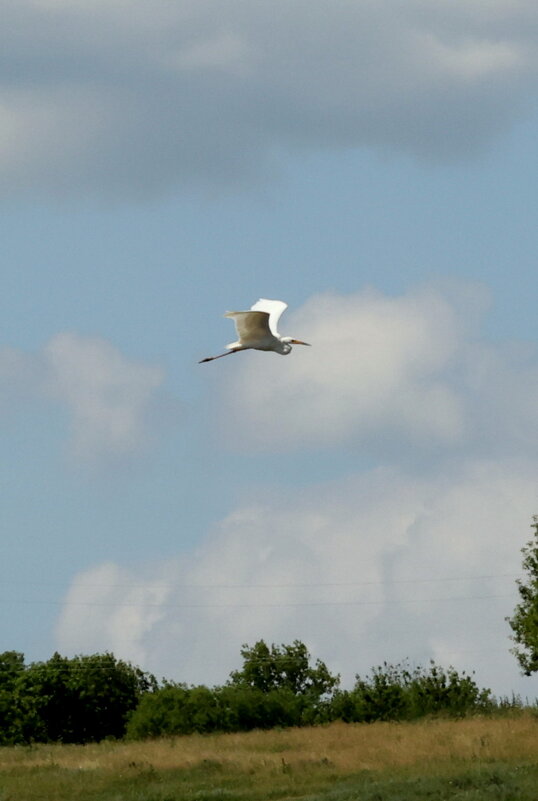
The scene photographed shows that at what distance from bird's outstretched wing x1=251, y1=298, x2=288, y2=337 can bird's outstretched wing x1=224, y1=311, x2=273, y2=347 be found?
44.5 inches

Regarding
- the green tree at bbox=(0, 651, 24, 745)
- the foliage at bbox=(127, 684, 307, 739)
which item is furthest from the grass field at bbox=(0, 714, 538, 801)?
the green tree at bbox=(0, 651, 24, 745)

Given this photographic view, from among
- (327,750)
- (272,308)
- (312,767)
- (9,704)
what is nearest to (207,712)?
(327,750)

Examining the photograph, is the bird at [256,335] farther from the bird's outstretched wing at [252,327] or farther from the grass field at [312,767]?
the grass field at [312,767]

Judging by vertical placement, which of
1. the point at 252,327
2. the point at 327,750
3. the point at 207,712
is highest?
the point at 252,327

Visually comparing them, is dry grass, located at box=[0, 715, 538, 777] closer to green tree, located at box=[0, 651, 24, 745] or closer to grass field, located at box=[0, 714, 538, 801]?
grass field, located at box=[0, 714, 538, 801]

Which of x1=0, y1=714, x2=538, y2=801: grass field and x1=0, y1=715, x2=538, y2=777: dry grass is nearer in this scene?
x1=0, y1=714, x2=538, y2=801: grass field

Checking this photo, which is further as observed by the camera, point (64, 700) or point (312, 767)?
point (64, 700)

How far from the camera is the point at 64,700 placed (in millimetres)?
79938

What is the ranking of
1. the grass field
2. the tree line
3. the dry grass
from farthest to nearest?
the tree line, the dry grass, the grass field

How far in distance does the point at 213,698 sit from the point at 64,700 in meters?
20.3

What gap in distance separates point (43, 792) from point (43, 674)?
147ft

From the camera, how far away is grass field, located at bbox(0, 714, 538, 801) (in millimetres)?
30078

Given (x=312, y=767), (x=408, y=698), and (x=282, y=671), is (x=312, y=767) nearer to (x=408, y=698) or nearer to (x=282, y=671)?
(x=408, y=698)

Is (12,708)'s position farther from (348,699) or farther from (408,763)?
(408,763)
